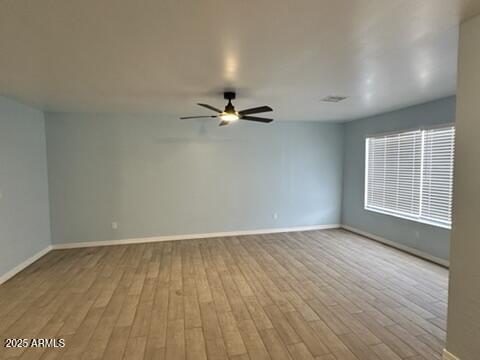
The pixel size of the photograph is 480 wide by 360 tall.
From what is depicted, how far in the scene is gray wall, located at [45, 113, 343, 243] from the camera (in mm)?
4777

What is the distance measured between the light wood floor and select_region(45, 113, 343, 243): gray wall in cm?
84

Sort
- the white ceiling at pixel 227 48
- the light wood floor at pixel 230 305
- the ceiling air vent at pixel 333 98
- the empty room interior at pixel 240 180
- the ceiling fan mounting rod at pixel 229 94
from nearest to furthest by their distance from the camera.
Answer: the white ceiling at pixel 227 48
the empty room interior at pixel 240 180
the light wood floor at pixel 230 305
the ceiling fan mounting rod at pixel 229 94
the ceiling air vent at pixel 333 98

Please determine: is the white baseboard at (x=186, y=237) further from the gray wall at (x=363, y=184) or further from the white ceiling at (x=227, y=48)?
the white ceiling at (x=227, y=48)

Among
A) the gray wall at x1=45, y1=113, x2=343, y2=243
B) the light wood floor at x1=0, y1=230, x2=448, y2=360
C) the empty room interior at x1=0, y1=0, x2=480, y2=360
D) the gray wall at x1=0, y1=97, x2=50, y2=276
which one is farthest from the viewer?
the gray wall at x1=45, y1=113, x2=343, y2=243

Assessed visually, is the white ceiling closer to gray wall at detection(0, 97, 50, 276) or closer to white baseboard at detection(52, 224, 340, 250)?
gray wall at detection(0, 97, 50, 276)

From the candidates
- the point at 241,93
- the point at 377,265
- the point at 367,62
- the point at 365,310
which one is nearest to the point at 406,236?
the point at 377,265

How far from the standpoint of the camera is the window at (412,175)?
3.89m

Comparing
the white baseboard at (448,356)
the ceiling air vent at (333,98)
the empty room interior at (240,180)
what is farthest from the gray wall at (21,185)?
the white baseboard at (448,356)

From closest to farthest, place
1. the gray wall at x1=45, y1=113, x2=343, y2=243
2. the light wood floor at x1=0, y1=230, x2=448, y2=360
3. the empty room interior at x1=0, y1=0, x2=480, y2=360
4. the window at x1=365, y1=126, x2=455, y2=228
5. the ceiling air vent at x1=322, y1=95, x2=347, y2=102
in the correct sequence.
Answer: the empty room interior at x1=0, y1=0, x2=480, y2=360, the light wood floor at x1=0, y1=230, x2=448, y2=360, the ceiling air vent at x1=322, y1=95, x2=347, y2=102, the window at x1=365, y1=126, x2=455, y2=228, the gray wall at x1=45, y1=113, x2=343, y2=243

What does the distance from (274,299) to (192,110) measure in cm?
334

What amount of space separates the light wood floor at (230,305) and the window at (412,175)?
83 cm

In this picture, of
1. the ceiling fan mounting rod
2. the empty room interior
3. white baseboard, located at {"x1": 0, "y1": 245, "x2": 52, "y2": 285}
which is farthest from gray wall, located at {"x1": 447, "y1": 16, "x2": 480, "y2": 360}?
white baseboard, located at {"x1": 0, "y1": 245, "x2": 52, "y2": 285}

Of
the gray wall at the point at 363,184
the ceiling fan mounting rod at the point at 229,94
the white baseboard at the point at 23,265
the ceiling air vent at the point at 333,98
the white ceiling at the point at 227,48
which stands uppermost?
the ceiling air vent at the point at 333,98

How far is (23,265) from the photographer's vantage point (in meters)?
3.87
